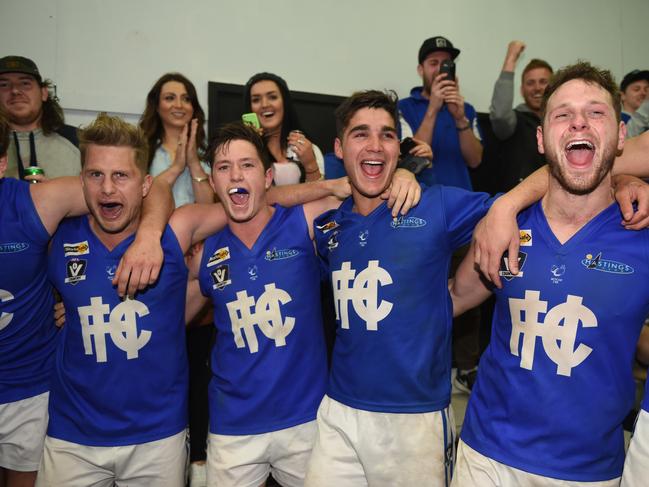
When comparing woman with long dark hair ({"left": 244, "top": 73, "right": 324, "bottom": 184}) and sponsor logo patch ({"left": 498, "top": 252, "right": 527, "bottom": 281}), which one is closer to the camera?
sponsor logo patch ({"left": 498, "top": 252, "right": 527, "bottom": 281})

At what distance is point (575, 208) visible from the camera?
1.65 m

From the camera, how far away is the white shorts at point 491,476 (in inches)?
60.3

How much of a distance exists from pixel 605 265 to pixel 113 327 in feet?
5.57

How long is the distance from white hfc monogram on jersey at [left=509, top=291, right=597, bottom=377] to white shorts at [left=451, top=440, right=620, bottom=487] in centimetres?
31

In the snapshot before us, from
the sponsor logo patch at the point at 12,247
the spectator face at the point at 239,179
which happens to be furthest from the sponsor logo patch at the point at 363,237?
the sponsor logo patch at the point at 12,247

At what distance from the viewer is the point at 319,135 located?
4.57 m

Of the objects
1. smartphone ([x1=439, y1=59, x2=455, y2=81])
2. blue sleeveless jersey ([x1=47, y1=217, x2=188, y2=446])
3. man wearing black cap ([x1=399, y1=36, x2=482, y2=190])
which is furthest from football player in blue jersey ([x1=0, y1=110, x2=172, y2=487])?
smartphone ([x1=439, y1=59, x2=455, y2=81])

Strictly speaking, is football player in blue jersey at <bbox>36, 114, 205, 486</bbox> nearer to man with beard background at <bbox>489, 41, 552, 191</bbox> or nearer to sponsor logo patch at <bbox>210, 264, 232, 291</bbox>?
sponsor logo patch at <bbox>210, 264, 232, 291</bbox>

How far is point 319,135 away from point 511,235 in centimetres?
313

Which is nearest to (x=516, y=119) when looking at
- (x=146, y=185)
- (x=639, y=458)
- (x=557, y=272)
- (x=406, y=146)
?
(x=406, y=146)

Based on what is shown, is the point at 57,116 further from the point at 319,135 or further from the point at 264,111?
the point at 319,135

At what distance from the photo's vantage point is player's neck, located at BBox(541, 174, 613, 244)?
1645mm

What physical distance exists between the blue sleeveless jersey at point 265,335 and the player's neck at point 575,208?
0.95m

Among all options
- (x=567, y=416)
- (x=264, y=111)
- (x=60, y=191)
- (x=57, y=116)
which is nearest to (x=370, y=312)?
(x=567, y=416)
